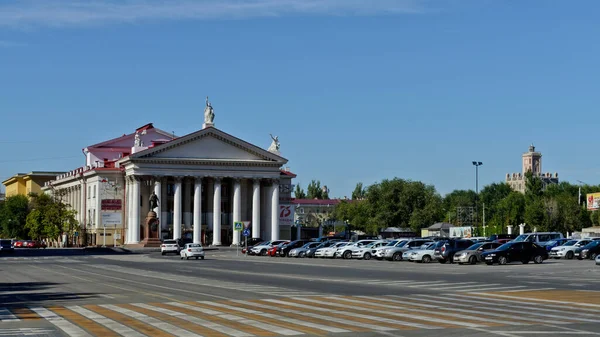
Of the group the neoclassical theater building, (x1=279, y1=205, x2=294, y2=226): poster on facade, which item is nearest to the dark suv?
the neoclassical theater building

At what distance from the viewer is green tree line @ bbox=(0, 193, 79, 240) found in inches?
5472

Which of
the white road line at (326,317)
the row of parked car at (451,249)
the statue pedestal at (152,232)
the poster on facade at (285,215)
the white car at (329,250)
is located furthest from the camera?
the poster on facade at (285,215)

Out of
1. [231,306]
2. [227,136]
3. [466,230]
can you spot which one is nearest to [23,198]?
[227,136]

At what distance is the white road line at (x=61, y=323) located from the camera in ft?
64.8

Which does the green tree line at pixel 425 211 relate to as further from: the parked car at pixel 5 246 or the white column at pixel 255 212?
the parked car at pixel 5 246

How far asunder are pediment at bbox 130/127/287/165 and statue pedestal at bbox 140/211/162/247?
1093 centimetres

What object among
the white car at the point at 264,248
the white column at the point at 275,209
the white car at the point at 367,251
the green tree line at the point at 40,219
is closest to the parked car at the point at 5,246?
the white car at the point at 264,248

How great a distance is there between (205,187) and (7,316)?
116 m

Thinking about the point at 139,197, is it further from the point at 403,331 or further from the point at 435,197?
the point at 403,331

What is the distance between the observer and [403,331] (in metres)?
19.6

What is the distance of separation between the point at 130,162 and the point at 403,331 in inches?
4489

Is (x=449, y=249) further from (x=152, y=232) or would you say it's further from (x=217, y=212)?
(x=217, y=212)

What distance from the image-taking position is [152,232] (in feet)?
400

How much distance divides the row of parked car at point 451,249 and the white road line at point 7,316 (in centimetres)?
3617
